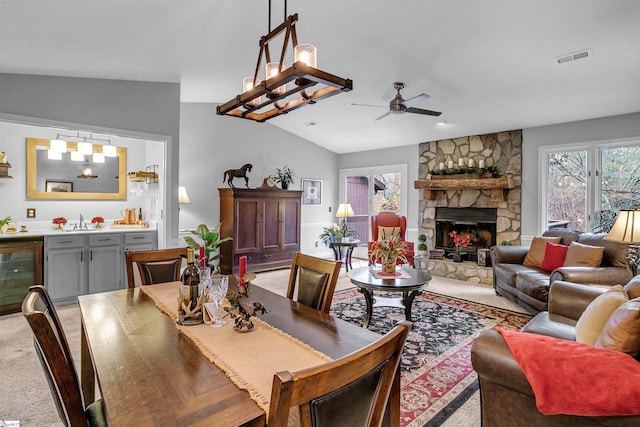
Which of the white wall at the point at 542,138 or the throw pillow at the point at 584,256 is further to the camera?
the white wall at the point at 542,138

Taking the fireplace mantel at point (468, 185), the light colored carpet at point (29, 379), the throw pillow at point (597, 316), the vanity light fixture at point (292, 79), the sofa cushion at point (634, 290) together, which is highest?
the vanity light fixture at point (292, 79)

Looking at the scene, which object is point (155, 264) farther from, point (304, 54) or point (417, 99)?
point (417, 99)

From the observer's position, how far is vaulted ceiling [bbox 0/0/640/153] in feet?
8.62

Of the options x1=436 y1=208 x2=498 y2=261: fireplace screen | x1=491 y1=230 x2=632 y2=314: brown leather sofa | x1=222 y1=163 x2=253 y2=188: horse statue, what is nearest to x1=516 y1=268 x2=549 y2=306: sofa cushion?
x1=491 y1=230 x2=632 y2=314: brown leather sofa

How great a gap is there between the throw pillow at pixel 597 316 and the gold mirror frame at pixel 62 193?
561 cm

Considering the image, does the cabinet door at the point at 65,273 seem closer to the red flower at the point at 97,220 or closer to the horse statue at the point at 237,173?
the red flower at the point at 97,220

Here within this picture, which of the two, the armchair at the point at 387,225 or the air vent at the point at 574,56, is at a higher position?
the air vent at the point at 574,56

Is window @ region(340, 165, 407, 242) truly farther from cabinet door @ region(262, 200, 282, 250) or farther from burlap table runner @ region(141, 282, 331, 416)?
burlap table runner @ region(141, 282, 331, 416)

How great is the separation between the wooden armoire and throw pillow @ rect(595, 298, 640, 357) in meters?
4.92

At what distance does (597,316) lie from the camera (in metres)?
1.75

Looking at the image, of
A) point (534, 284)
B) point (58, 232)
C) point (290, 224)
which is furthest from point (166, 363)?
point (290, 224)

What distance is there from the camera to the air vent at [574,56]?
10.6ft

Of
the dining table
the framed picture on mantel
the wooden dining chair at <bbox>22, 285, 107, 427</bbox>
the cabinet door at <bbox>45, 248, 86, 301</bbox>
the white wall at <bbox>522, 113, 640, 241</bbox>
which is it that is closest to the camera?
the dining table

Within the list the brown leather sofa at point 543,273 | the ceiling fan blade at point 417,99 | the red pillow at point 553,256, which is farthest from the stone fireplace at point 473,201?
the ceiling fan blade at point 417,99
